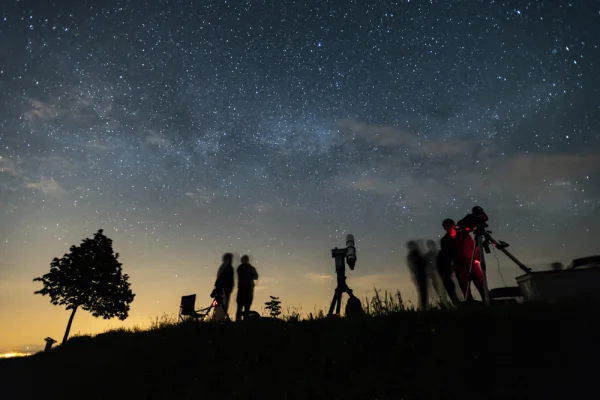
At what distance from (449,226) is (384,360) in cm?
433

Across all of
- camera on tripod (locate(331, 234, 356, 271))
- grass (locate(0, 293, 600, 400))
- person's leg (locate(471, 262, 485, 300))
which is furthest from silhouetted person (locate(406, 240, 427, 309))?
grass (locate(0, 293, 600, 400))

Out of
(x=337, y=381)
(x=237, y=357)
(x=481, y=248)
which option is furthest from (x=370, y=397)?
(x=481, y=248)

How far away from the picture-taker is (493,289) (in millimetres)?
6070

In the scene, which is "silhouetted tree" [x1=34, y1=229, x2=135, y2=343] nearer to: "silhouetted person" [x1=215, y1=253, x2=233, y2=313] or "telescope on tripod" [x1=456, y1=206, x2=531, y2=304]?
"silhouetted person" [x1=215, y1=253, x2=233, y2=313]

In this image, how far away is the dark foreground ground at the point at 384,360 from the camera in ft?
12.5

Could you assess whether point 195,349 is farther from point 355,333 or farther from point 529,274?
point 529,274

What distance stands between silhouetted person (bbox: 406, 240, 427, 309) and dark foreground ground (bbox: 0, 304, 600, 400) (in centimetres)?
455

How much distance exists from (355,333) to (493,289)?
2.63 m

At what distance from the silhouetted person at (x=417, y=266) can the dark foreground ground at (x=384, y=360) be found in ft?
14.9

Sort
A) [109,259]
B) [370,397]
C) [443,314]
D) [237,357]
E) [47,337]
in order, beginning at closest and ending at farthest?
[370,397]
[443,314]
[237,357]
[47,337]
[109,259]

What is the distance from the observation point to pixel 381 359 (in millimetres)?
4426

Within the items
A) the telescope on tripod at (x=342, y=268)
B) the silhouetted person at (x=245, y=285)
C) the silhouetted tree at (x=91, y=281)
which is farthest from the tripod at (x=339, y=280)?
the silhouetted tree at (x=91, y=281)

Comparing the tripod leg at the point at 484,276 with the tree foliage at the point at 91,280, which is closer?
the tripod leg at the point at 484,276

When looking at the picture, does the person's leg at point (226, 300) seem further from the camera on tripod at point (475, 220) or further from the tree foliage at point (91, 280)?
the tree foliage at point (91, 280)
